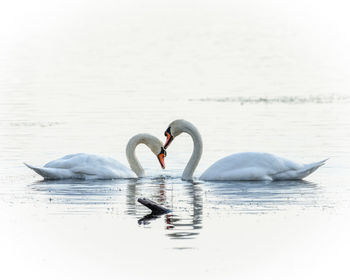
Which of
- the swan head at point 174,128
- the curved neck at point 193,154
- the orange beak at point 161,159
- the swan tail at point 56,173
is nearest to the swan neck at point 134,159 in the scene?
the orange beak at point 161,159

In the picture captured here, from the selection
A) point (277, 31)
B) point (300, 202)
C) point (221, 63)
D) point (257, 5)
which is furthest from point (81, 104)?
point (257, 5)

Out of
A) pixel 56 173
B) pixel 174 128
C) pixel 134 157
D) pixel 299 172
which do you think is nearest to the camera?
pixel 299 172

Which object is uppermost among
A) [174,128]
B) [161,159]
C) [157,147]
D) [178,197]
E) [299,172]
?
[174,128]

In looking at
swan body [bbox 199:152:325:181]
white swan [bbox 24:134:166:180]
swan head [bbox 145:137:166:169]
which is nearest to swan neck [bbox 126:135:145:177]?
swan head [bbox 145:137:166:169]

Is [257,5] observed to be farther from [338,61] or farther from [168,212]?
[168,212]

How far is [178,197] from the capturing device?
17172mm

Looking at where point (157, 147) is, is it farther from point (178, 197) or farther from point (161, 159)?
point (178, 197)

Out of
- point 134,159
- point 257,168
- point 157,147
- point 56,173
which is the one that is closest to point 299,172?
point 257,168

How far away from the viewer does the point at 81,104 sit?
3444 centimetres

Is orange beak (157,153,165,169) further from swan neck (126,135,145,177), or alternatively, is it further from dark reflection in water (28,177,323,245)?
dark reflection in water (28,177,323,245)

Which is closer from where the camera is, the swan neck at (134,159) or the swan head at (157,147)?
the swan neck at (134,159)

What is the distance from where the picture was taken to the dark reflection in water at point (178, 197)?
15250 mm

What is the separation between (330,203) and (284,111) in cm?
1522

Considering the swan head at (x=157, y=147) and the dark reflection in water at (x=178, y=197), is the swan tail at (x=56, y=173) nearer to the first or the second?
the dark reflection in water at (x=178, y=197)
